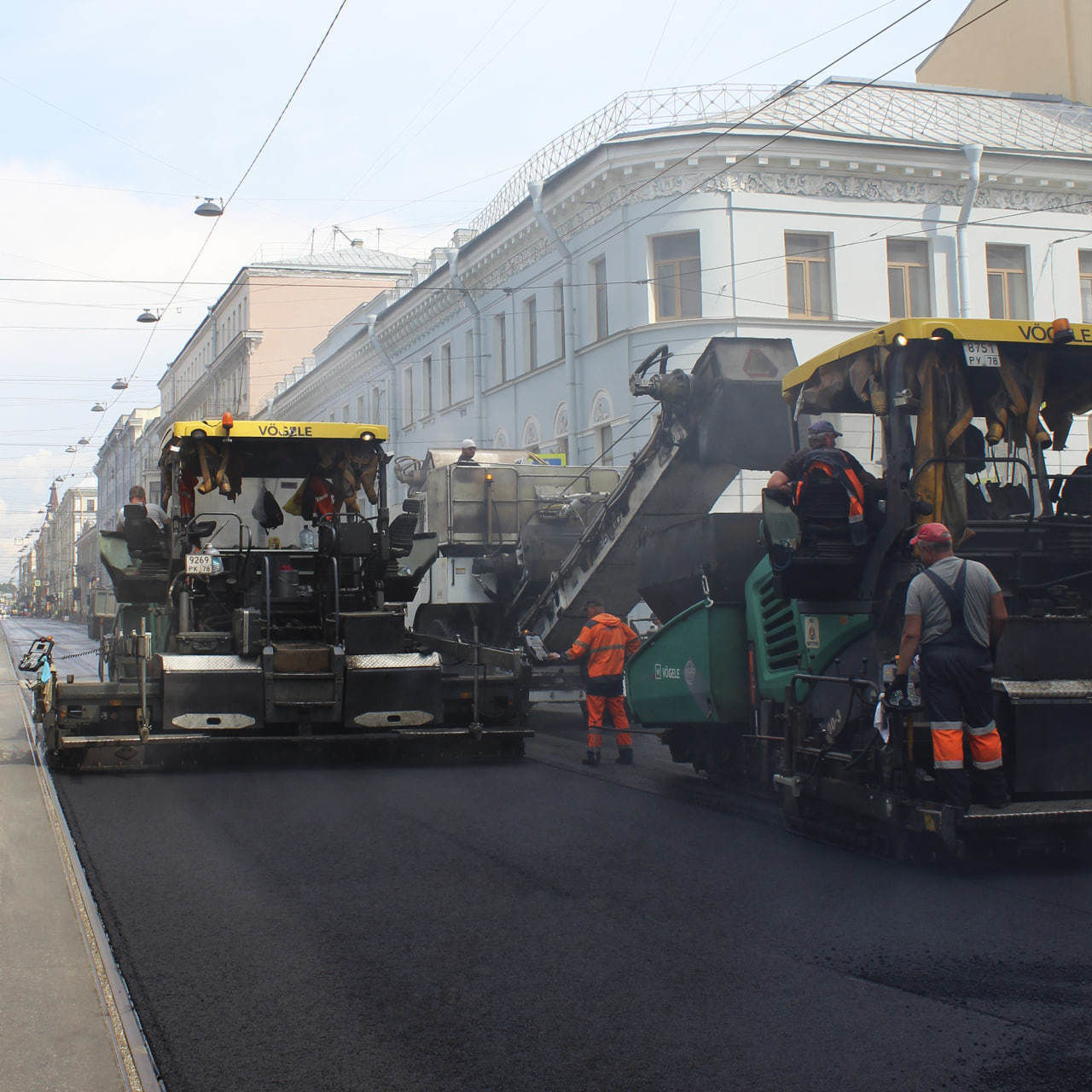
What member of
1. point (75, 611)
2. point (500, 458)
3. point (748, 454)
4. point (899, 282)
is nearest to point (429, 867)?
point (748, 454)

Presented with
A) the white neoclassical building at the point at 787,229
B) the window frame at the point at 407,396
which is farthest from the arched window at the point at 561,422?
the window frame at the point at 407,396

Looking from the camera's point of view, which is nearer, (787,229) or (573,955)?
(573,955)

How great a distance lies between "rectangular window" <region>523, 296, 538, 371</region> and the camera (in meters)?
30.3

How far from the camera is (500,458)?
1795 cm

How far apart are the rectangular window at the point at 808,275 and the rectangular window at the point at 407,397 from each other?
15497mm

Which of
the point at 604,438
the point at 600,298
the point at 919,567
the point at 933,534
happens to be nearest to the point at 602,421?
the point at 604,438

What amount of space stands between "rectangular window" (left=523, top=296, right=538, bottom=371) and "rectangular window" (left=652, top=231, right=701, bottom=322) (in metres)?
5.21

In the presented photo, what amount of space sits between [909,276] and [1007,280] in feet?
7.05

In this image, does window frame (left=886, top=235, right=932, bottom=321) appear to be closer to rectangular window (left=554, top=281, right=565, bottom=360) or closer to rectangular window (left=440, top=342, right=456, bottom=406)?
rectangular window (left=554, top=281, right=565, bottom=360)

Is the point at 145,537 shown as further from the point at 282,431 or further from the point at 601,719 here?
the point at 601,719

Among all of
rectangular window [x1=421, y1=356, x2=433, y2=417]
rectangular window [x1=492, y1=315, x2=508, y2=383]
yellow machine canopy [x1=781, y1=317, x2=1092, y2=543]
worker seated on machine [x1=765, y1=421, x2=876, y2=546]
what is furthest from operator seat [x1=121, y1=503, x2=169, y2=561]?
rectangular window [x1=421, y1=356, x2=433, y2=417]

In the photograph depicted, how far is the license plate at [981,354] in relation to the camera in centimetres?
721

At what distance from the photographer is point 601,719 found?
12164mm

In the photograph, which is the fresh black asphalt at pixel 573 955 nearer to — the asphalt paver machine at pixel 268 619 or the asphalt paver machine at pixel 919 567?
the asphalt paver machine at pixel 919 567
